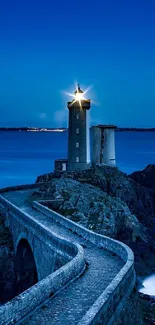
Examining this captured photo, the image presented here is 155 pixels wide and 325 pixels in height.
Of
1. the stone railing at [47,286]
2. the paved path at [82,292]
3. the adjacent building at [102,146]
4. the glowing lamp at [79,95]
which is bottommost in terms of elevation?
the paved path at [82,292]

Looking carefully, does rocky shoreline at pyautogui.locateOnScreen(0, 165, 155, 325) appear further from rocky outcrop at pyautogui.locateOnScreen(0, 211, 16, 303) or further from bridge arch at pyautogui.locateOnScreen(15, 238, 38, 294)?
bridge arch at pyautogui.locateOnScreen(15, 238, 38, 294)

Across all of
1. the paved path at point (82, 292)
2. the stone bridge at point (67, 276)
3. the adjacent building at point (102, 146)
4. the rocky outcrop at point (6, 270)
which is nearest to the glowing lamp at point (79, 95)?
the adjacent building at point (102, 146)

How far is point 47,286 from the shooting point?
13.2 m

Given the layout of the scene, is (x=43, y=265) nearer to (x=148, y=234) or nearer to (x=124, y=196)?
(x=148, y=234)

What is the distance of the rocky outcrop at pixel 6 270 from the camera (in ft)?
84.1

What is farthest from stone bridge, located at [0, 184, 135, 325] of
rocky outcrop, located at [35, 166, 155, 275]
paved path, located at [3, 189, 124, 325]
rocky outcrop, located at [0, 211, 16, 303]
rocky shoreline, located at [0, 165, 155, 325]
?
rocky outcrop, located at [35, 166, 155, 275]

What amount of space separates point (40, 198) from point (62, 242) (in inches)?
623

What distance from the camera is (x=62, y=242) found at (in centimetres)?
1848

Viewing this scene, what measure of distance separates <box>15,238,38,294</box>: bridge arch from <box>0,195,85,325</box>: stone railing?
5.43 m

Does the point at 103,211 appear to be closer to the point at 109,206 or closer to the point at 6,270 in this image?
the point at 109,206

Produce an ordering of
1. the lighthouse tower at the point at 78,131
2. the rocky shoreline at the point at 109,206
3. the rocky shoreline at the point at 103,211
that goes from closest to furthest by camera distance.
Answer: the rocky shoreline at the point at 103,211
the rocky shoreline at the point at 109,206
the lighthouse tower at the point at 78,131

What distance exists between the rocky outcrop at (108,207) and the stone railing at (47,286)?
34.9 ft

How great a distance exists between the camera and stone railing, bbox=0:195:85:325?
37.1 ft

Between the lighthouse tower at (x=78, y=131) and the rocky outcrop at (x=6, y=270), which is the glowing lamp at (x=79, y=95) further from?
the rocky outcrop at (x=6, y=270)
